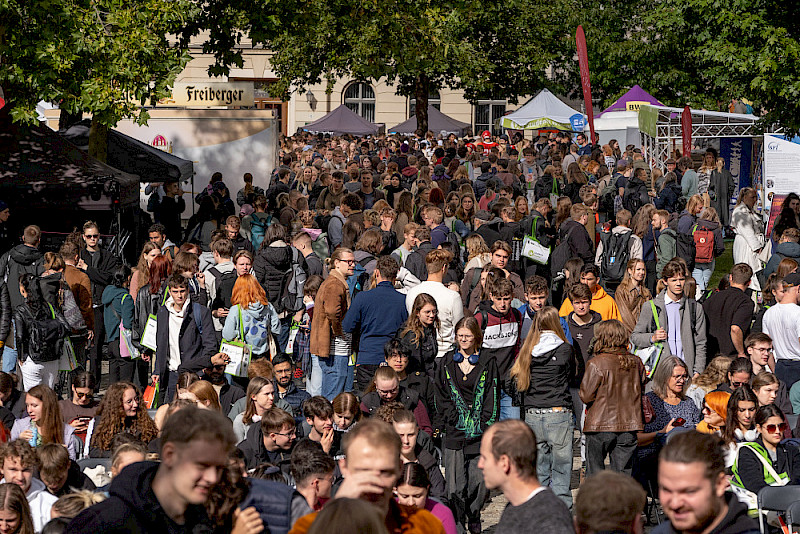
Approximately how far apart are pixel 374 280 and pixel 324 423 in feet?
9.66

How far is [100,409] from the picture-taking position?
25.2 feet

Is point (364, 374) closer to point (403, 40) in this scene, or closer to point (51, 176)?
point (51, 176)

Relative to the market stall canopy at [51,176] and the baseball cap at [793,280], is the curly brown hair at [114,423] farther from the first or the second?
the market stall canopy at [51,176]

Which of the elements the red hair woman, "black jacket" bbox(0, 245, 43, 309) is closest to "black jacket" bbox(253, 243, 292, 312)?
the red hair woman

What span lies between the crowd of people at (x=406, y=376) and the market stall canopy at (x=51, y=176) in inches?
72.1

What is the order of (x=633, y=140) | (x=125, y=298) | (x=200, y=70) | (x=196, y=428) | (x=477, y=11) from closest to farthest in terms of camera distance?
(x=196, y=428) < (x=125, y=298) < (x=633, y=140) < (x=477, y=11) < (x=200, y=70)

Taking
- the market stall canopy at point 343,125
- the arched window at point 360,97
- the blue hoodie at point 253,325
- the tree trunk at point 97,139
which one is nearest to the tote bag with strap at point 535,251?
the blue hoodie at point 253,325

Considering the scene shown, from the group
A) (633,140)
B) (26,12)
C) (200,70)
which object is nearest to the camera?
(26,12)

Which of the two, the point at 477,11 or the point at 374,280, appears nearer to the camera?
the point at 374,280

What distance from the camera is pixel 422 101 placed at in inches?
1628

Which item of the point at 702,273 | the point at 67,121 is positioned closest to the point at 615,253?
the point at 702,273

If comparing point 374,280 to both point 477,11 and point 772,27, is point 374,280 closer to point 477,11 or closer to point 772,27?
point 772,27

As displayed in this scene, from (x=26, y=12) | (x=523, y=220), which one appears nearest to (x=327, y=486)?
(x=523, y=220)

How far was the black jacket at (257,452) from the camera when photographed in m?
6.99
